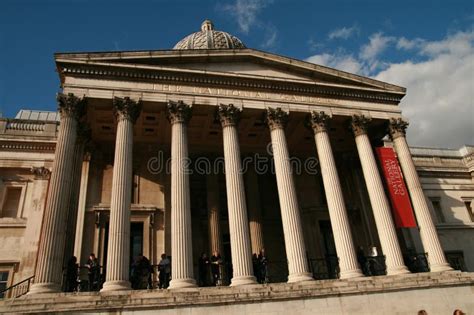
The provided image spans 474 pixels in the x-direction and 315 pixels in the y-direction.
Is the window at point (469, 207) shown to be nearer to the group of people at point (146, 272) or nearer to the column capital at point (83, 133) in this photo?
the group of people at point (146, 272)

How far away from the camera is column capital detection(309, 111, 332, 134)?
1969 centimetres

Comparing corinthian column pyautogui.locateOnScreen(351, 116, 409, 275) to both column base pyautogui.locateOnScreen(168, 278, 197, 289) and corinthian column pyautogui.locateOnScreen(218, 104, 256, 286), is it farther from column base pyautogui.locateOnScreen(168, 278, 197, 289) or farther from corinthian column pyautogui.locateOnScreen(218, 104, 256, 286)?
column base pyautogui.locateOnScreen(168, 278, 197, 289)

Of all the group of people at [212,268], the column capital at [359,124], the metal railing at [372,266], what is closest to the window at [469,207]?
the metal railing at [372,266]

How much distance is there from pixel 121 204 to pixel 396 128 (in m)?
15.5

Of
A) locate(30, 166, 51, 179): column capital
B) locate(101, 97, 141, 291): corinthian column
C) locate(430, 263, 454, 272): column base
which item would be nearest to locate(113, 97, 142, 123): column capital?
locate(101, 97, 141, 291): corinthian column

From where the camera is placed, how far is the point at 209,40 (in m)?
28.1

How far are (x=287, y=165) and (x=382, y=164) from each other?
5.93 metres

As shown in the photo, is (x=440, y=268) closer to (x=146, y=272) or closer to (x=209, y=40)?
(x=146, y=272)

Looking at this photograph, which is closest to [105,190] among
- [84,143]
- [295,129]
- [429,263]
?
[84,143]

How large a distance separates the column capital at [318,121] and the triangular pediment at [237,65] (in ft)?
6.22

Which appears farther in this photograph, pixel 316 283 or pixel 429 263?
pixel 429 263

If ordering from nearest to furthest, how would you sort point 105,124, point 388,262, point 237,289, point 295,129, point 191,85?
point 237,289 → point 388,262 → point 191,85 → point 105,124 → point 295,129

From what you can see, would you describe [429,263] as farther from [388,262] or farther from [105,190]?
[105,190]

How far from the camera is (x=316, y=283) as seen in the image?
1502 cm
